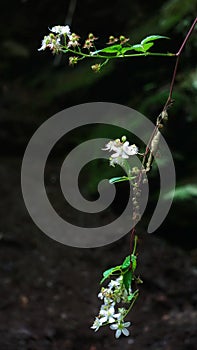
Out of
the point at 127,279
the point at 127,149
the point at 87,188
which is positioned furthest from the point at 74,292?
the point at 127,149

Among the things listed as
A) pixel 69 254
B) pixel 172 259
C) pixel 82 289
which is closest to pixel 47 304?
pixel 82 289

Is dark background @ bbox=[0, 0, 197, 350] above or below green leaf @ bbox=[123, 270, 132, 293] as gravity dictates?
above

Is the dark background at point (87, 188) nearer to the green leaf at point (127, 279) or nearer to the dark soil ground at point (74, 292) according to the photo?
the dark soil ground at point (74, 292)

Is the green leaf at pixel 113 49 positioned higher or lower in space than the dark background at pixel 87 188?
lower

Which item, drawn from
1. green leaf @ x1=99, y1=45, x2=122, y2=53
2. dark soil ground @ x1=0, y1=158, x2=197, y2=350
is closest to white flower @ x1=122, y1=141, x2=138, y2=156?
green leaf @ x1=99, y1=45, x2=122, y2=53

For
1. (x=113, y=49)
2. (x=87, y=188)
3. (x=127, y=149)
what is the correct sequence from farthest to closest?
(x=87, y=188)
(x=113, y=49)
(x=127, y=149)

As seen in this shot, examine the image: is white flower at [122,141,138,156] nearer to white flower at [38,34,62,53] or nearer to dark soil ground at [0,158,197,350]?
white flower at [38,34,62,53]

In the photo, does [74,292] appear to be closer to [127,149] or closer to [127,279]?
[127,279]

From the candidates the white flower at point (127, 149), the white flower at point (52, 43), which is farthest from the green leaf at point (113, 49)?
the white flower at point (127, 149)

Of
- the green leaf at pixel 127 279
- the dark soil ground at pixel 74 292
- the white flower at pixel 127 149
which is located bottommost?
the green leaf at pixel 127 279
